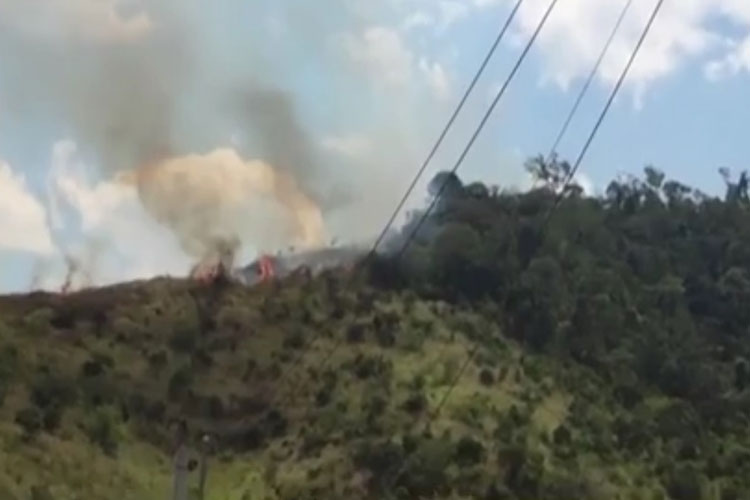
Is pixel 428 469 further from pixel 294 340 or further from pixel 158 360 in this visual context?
pixel 294 340

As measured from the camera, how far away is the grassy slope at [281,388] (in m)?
72.1

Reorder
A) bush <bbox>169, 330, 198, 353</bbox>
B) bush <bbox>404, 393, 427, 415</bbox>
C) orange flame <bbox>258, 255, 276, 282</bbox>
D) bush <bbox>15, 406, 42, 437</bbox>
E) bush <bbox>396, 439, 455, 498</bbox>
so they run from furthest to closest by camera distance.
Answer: orange flame <bbox>258, 255, 276, 282</bbox>, bush <bbox>169, 330, 198, 353</bbox>, bush <bbox>404, 393, 427, 415</bbox>, bush <bbox>15, 406, 42, 437</bbox>, bush <bbox>396, 439, 455, 498</bbox>

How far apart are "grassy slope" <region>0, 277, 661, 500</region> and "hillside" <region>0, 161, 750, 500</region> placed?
0.16 m

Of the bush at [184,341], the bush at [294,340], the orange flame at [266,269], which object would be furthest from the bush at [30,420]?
the orange flame at [266,269]

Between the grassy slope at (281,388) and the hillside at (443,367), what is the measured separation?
16 centimetres

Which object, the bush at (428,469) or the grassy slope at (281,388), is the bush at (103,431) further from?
the bush at (428,469)

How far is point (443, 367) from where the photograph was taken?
3305 inches

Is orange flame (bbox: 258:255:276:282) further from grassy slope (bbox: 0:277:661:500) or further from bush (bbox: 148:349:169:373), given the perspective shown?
bush (bbox: 148:349:169:373)

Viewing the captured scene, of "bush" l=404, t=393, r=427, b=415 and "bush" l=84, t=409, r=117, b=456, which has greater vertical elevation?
"bush" l=404, t=393, r=427, b=415

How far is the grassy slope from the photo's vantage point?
2840 inches

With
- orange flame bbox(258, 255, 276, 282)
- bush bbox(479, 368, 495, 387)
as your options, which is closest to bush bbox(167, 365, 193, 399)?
bush bbox(479, 368, 495, 387)

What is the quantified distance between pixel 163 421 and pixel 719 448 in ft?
87.8

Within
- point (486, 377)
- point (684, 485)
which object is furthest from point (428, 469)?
point (486, 377)

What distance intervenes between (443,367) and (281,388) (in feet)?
29.0
